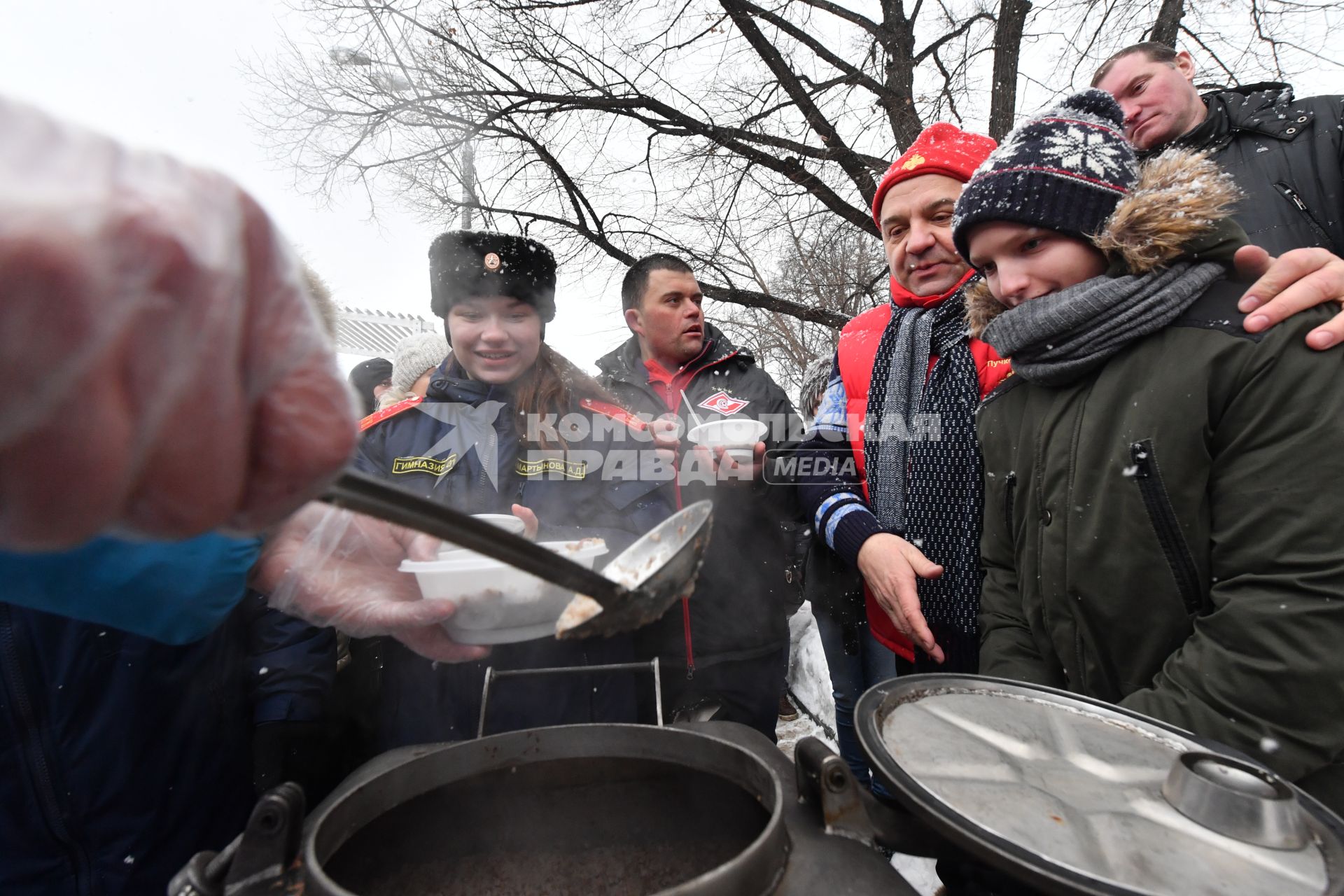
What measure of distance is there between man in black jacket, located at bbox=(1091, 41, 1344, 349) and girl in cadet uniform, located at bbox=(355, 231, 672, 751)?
2619 mm

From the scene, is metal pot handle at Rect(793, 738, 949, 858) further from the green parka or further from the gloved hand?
the gloved hand

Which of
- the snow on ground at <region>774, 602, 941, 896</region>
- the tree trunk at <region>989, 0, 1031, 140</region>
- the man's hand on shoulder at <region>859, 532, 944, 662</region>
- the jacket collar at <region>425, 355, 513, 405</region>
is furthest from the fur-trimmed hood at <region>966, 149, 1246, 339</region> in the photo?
the tree trunk at <region>989, 0, 1031, 140</region>

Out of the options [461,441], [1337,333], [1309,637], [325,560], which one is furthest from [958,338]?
[325,560]

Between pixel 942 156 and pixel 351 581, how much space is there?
2.45 metres

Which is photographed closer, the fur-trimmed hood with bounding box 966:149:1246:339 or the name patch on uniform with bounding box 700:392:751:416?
the fur-trimmed hood with bounding box 966:149:1246:339

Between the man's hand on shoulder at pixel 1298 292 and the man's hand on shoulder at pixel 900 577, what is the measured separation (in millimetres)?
934

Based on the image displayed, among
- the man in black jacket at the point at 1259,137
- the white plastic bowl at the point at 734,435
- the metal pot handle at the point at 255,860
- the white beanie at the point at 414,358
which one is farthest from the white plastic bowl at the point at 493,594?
the man in black jacket at the point at 1259,137

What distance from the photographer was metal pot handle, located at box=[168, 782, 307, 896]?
3.00 ft

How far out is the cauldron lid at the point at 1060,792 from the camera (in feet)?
2.37

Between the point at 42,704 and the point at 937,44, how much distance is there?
8.05 m

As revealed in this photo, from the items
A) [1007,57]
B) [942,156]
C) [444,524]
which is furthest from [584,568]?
[1007,57]

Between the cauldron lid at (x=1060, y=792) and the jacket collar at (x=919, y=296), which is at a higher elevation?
the jacket collar at (x=919, y=296)

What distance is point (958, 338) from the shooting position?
6.70ft

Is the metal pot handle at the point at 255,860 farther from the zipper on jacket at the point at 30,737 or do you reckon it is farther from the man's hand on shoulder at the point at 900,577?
the man's hand on shoulder at the point at 900,577
